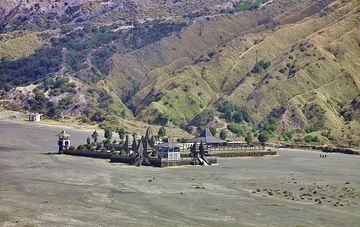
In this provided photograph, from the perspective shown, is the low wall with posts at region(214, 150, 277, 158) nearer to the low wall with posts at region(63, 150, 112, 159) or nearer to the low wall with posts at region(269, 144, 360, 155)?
the low wall with posts at region(269, 144, 360, 155)

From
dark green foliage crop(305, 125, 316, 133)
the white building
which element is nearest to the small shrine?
the white building

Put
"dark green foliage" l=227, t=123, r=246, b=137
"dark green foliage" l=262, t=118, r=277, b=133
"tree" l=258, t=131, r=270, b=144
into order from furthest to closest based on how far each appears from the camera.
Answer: "dark green foliage" l=262, t=118, r=277, b=133 < "dark green foliage" l=227, t=123, r=246, b=137 < "tree" l=258, t=131, r=270, b=144

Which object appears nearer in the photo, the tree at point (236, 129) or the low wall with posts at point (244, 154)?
the low wall with posts at point (244, 154)

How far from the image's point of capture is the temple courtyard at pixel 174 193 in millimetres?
55875

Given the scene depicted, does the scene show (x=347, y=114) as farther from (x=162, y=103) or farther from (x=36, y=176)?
(x=36, y=176)

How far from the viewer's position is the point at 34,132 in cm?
15175

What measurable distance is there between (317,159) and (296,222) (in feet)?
221

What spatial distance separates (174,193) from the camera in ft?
229

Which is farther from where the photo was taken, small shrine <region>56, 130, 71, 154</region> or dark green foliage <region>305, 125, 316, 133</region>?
dark green foliage <region>305, 125, 316, 133</region>

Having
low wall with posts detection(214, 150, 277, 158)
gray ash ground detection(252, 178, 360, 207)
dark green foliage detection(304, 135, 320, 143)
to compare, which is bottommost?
gray ash ground detection(252, 178, 360, 207)

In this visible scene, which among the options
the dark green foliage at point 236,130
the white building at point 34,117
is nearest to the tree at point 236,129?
the dark green foliage at point 236,130

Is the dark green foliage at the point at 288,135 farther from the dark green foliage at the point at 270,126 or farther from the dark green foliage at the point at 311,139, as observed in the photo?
the dark green foliage at the point at 311,139

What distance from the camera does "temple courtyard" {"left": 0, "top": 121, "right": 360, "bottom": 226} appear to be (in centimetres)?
5588

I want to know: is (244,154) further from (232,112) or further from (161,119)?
(232,112)
